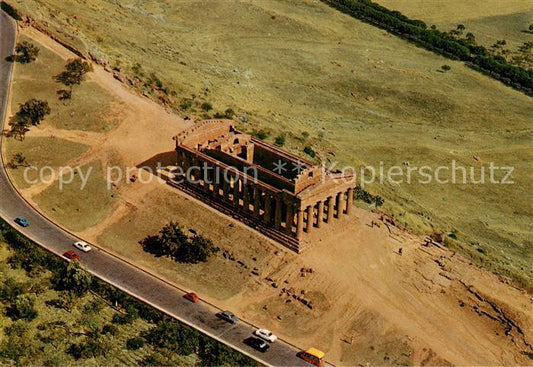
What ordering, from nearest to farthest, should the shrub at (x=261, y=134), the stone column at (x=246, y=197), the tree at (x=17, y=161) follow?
1. the stone column at (x=246, y=197)
2. the tree at (x=17, y=161)
3. the shrub at (x=261, y=134)

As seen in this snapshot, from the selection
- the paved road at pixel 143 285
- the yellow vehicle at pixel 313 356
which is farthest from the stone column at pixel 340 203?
the yellow vehicle at pixel 313 356

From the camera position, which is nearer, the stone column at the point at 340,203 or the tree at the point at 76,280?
the tree at the point at 76,280

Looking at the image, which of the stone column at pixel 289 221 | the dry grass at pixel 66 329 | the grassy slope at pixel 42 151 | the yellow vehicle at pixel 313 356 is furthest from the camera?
the grassy slope at pixel 42 151

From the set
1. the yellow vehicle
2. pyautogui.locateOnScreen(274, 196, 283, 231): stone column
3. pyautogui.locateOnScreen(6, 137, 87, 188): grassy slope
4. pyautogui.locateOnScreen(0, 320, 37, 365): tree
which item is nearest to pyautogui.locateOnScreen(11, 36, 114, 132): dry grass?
pyautogui.locateOnScreen(6, 137, 87, 188): grassy slope

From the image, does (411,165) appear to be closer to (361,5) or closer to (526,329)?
(526,329)

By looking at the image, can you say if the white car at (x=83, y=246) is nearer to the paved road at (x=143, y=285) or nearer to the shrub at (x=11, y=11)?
the paved road at (x=143, y=285)

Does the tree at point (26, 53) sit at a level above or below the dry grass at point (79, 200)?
above

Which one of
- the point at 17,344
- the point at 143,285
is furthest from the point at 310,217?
the point at 17,344

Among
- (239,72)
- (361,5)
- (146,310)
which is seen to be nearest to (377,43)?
(361,5)

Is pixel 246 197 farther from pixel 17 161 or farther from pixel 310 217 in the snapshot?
pixel 17 161
